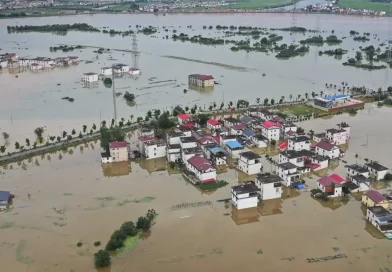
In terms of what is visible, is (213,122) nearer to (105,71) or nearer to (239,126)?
(239,126)

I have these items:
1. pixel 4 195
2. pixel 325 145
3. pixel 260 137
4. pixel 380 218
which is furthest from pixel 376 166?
pixel 4 195

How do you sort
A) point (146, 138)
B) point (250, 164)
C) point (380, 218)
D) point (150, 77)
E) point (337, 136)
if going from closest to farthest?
point (380, 218), point (250, 164), point (146, 138), point (337, 136), point (150, 77)

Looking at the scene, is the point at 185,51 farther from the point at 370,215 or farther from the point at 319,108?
the point at 370,215

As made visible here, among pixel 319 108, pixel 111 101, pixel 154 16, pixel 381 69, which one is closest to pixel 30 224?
pixel 111 101

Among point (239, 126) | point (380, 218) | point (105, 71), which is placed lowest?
point (380, 218)

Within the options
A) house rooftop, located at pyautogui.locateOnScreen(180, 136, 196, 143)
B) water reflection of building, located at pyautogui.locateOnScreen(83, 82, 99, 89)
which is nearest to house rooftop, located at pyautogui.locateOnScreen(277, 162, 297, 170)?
house rooftop, located at pyautogui.locateOnScreen(180, 136, 196, 143)

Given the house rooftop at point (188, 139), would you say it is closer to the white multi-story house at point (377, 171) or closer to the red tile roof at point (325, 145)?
the red tile roof at point (325, 145)

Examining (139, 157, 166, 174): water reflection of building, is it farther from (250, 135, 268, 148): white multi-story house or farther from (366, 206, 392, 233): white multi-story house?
(366, 206, 392, 233): white multi-story house
